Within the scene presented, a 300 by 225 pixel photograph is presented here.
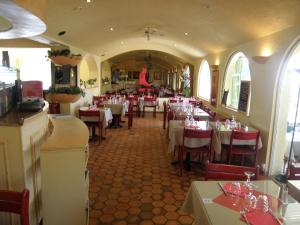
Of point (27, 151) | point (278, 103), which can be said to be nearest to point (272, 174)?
point (278, 103)

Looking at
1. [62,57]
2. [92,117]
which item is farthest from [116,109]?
[62,57]

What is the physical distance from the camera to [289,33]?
3.83m

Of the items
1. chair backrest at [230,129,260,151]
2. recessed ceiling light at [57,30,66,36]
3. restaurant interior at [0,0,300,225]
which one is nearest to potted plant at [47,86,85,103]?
restaurant interior at [0,0,300,225]

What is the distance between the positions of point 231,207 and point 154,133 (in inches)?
216

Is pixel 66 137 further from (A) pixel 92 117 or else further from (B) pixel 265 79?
(B) pixel 265 79

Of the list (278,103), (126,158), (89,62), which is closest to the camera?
(278,103)

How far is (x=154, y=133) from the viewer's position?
7195 millimetres

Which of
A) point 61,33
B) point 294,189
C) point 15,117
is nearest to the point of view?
point 294,189

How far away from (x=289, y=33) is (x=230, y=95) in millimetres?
Answer: 3369

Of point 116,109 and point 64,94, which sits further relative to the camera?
point 116,109

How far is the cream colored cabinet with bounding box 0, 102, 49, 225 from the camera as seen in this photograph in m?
2.06

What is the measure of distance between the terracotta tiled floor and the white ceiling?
9.25 ft

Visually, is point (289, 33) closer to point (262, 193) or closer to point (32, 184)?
point (262, 193)
